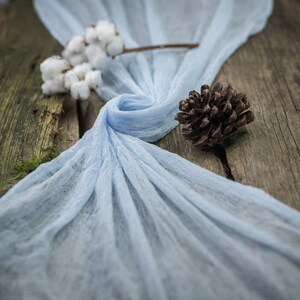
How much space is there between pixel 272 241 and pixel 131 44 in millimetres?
1037

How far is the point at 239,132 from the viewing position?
1377 millimetres

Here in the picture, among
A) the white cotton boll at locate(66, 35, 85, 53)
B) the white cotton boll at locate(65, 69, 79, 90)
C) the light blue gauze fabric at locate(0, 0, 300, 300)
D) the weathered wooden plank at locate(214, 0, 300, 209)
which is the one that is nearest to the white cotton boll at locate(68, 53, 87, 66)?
the white cotton boll at locate(66, 35, 85, 53)

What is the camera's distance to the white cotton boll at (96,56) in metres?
1.61

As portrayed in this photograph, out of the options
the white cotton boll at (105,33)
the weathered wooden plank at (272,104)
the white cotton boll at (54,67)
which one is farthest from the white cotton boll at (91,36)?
the weathered wooden plank at (272,104)

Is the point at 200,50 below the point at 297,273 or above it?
above

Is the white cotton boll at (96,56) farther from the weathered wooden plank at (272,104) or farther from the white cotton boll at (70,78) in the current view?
the weathered wooden plank at (272,104)

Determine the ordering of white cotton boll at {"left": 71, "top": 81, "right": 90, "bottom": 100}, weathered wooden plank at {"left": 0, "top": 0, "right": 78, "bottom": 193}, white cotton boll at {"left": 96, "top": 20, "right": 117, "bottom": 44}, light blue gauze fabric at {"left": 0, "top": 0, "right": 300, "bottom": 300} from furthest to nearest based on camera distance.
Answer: white cotton boll at {"left": 96, "top": 20, "right": 117, "bottom": 44} → white cotton boll at {"left": 71, "top": 81, "right": 90, "bottom": 100} → weathered wooden plank at {"left": 0, "top": 0, "right": 78, "bottom": 193} → light blue gauze fabric at {"left": 0, "top": 0, "right": 300, "bottom": 300}

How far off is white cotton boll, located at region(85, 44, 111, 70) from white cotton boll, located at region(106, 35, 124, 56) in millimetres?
22

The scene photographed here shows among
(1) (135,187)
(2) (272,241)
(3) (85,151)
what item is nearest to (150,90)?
(3) (85,151)

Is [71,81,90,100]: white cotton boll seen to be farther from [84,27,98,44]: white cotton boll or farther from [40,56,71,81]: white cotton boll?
[84,27,98,44]: white cotton boll

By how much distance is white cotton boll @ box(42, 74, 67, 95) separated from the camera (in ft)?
5.12

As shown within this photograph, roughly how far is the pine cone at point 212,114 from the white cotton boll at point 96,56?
1.49 ft

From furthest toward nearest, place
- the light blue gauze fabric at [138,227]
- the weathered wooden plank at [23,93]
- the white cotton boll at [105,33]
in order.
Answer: the white cotton boll at [105,33] → the weathered wooden plank at [23,93] → the light blue gauze fabric at [138,227]

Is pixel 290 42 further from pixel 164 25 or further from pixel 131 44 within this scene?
pixel 131 44
